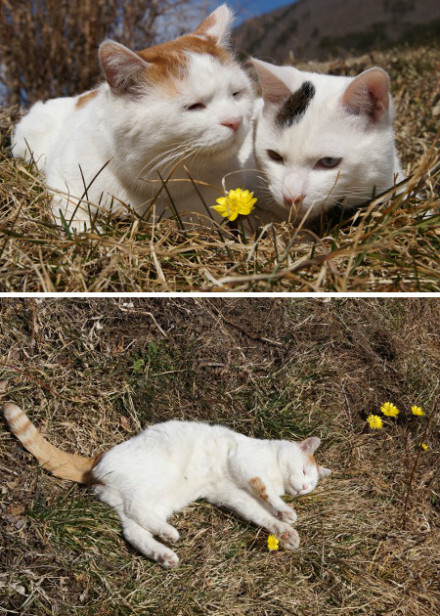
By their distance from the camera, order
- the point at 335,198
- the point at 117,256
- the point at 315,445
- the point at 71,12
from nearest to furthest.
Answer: the point at 117,256 → the point at 335,198 → the point at 315,445 → the point at 71,12

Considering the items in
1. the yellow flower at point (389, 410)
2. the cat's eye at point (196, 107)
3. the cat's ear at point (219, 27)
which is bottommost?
the yellow flower at point (389, 410)

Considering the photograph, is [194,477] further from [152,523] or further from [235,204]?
[235,204]

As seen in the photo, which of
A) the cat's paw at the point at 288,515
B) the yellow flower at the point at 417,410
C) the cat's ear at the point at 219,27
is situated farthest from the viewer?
the yellow flower at the point at 417,410

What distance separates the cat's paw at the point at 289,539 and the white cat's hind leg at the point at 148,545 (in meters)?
0.39

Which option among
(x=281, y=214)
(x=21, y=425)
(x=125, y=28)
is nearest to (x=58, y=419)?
(x=21, y=425)

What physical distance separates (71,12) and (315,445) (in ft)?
12.1

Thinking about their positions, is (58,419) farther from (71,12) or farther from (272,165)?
(71,12)

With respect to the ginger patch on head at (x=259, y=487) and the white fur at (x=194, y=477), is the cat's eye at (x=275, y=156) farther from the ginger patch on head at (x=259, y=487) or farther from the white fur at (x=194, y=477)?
the ginger patch on head at (x=259, y=487)

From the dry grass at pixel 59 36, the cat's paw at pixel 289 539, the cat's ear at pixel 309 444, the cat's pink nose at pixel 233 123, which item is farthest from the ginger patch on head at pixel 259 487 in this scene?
the dry grass at pixel 59 36

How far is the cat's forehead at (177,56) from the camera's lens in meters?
1.86

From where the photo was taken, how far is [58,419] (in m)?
2.15

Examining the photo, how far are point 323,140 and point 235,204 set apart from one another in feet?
1.24

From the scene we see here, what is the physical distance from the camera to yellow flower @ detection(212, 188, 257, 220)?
1819 millimetres

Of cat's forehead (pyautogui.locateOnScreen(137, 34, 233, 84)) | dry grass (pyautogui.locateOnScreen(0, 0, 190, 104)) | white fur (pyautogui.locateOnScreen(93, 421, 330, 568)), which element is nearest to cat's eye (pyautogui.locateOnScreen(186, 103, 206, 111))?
cat's forehead (pyautogui.locateOnScreen(137, 34, 233, 84))
